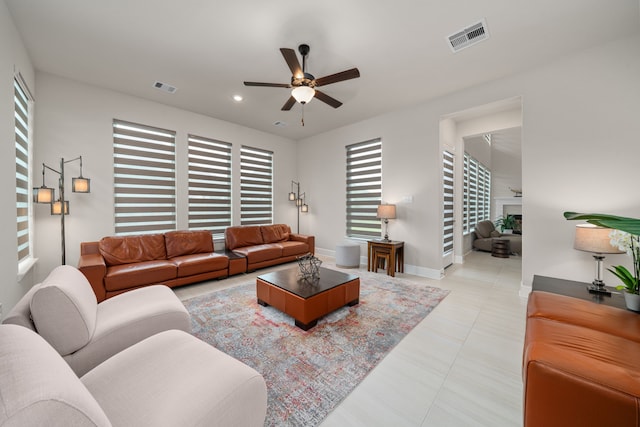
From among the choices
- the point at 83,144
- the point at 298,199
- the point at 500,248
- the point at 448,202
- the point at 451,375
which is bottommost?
the point at 451,375

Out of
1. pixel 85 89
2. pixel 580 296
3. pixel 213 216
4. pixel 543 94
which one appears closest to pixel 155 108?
pixel 85 89

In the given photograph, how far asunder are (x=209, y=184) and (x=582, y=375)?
223 inches

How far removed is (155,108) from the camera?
4484 mm

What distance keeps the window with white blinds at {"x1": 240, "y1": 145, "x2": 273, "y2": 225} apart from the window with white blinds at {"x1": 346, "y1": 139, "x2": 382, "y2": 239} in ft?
6.89

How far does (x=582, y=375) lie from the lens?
1113 mm

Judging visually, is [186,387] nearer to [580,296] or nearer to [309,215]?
[580,296]

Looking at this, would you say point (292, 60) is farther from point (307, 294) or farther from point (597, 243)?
point (597, 243)

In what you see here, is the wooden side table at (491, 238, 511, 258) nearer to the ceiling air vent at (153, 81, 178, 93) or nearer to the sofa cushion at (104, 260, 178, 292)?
the sofa cushion at (104, 260, 178, 292)

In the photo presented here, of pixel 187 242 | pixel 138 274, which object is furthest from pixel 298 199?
pixel 138 274

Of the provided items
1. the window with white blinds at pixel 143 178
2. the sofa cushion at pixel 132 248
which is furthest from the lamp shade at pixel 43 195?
the window with white blinds at pixel 143 178

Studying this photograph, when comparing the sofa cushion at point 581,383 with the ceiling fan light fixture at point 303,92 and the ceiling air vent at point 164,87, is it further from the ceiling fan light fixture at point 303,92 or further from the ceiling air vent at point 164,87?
the ceiling air vent at point 164,87

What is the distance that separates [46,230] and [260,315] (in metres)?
3.50

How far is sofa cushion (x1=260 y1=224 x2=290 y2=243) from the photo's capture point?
5.74m

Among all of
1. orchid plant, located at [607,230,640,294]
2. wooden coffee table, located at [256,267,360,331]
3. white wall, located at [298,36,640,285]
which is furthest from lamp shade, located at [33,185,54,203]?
orchid plant, located at [607,230,640,294]
